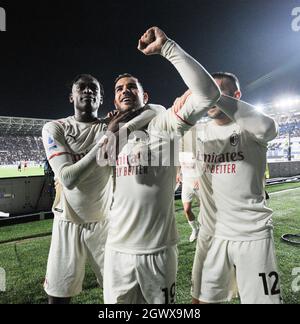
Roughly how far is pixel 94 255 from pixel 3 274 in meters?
2.23

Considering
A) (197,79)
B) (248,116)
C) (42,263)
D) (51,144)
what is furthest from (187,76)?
(42,263)

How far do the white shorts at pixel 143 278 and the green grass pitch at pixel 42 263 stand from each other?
5.06ft

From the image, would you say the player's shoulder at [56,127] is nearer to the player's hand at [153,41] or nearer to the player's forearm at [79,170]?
the player's forearm at [79,170]

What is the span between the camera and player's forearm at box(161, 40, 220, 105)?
1354 mm

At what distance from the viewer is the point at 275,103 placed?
83.1 feet

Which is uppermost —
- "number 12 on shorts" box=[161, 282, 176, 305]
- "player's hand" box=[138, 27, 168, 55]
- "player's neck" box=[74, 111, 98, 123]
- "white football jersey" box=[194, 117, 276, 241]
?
"player's hand" box=[138, 27, 168, 55]

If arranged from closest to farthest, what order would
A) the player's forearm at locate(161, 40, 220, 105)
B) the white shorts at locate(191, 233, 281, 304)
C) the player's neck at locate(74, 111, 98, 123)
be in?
the player's forearm at locate(161, 40, 220, 105) < the white shorts at locate(191, 233, 281, 304) < the player's neck at locate(74, 111, 98, 123)

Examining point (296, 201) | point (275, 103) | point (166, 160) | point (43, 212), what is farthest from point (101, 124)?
point (275, 103)

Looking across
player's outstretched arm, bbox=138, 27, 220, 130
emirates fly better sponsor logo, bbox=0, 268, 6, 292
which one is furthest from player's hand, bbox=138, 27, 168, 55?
emirates fly better sponsor logo, bbox=0, 268, 6, 292

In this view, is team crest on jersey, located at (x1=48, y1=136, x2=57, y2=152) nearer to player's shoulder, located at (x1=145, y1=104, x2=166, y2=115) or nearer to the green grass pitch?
player's shoulder, located at (x1=145, y1=104, x2=166, y2=115)

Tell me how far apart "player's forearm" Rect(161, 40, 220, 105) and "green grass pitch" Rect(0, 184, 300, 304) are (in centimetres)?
232

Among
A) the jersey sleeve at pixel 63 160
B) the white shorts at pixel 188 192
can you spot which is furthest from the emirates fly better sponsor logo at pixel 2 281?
the white shorts at pixel 188 192
